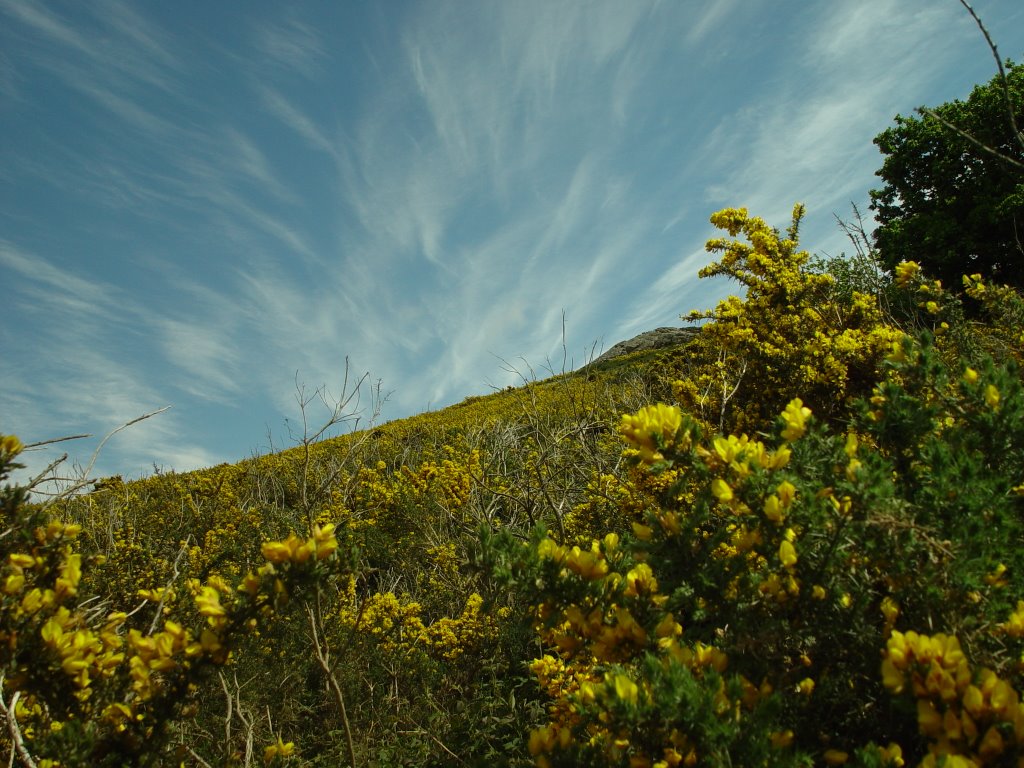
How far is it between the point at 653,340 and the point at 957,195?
1139 cm

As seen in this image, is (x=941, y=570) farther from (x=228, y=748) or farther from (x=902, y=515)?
(x=228, y=748)

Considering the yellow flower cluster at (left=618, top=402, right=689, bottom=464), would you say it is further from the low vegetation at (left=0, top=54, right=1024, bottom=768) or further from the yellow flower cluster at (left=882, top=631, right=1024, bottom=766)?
the yellow flower cluster at (left=882, top=631, right=1024, bottom=766)

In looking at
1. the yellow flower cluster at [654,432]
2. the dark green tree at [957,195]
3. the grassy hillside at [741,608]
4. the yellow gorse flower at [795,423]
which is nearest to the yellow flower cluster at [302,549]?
the grassy hillside at [741,608]

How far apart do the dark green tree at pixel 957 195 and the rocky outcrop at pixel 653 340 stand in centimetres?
788

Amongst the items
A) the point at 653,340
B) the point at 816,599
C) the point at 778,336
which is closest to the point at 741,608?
the point at 816,599

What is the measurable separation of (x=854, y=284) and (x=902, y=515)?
29.0 feet

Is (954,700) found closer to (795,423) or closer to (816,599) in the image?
(816,599)

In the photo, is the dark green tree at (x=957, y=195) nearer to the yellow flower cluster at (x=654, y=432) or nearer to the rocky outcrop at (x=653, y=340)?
the rocky outcrop at (x=653, y=340)

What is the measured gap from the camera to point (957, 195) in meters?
14.6

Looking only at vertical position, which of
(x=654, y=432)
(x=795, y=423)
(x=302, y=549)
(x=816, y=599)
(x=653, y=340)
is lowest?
(x=816, y=599)

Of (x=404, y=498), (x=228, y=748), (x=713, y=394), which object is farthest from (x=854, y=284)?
(x=228, y=748)

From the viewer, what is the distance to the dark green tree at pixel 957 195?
44.6 feet

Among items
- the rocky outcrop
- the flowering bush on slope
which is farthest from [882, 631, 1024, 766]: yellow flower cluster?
the rocky outcrop

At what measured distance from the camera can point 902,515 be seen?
1.28 m
